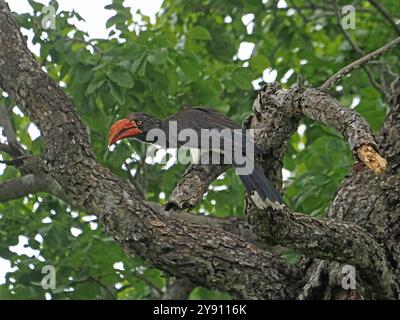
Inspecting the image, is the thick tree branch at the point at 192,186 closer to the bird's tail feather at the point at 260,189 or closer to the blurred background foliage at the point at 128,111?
the bird's tail feather at the point at 260,189

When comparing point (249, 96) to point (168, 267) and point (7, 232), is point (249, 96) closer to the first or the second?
point (7, 232)

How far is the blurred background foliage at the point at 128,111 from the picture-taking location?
6.40 meters

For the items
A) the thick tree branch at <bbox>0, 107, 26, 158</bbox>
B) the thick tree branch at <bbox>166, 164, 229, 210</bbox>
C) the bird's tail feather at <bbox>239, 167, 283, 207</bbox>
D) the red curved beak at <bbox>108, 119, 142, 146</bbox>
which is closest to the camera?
the bird's tail feather at <bbox>239, 167, 283, 207</bbox>

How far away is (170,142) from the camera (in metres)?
6.41

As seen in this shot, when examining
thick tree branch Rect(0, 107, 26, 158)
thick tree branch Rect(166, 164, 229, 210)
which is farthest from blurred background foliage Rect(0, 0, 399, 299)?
thick tree branch Rect(166, 164, 229, 210)

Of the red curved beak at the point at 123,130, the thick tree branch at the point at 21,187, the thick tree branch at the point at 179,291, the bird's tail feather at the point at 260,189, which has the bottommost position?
the bird's tail feather at the point at 260,189

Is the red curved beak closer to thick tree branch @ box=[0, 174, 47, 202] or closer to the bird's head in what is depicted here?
the bird's head

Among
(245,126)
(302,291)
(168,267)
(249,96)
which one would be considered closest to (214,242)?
(168,267)

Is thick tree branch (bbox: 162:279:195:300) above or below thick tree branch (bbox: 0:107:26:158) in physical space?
below

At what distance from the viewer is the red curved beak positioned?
5.67 metres

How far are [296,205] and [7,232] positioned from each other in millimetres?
2281

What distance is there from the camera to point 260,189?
13.8 ft

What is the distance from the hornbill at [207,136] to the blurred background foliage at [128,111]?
1.28ft

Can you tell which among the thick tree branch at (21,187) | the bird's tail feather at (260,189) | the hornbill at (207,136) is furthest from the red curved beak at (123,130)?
the bird's tail feather at (260,189)
